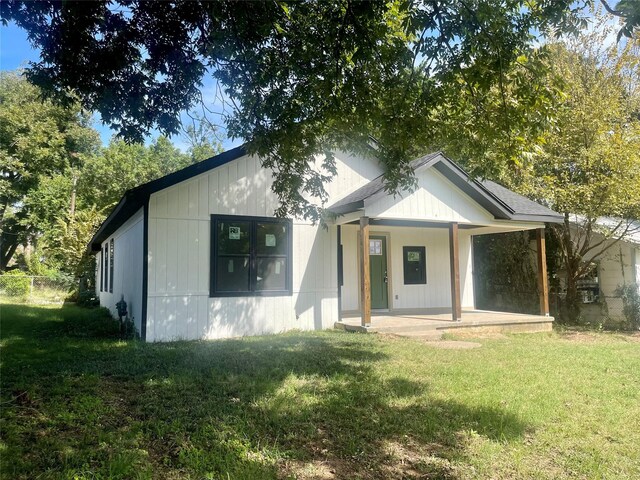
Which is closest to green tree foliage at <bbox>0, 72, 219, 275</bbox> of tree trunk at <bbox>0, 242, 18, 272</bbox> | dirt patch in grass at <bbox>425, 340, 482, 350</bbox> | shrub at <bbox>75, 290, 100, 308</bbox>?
tree trunk at <bbox>0, 242, 18, 272</bbox>

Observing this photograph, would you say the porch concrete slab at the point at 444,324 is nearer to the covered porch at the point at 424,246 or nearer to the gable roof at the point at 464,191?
the covered porch at the point at 424,246

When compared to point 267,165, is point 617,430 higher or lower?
lower

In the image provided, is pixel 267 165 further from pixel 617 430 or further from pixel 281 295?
pixel 617 430

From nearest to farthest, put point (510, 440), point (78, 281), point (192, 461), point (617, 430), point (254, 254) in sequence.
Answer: point (192, 461) < point (510, 440) < point (617, 430) < point (254, 254) < point (78, 281)

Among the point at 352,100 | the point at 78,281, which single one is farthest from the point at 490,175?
the point at 78,281

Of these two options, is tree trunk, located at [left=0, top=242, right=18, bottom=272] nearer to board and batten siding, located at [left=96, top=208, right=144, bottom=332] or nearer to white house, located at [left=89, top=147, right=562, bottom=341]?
board and batten siding, located at [left=96, top=208, right=144, bottom=332]

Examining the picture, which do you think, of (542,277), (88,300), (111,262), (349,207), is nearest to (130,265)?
(111,262)

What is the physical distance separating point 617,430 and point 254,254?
7161 mm

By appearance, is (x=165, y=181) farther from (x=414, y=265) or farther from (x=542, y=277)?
(x=542, y=277)

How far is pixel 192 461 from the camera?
11.0 feet

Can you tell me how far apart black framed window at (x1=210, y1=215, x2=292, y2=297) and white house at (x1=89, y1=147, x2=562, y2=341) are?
0.9 inches

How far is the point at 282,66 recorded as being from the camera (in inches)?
235

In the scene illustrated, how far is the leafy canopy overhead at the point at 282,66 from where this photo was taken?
208 inches

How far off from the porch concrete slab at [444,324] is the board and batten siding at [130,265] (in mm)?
4555
